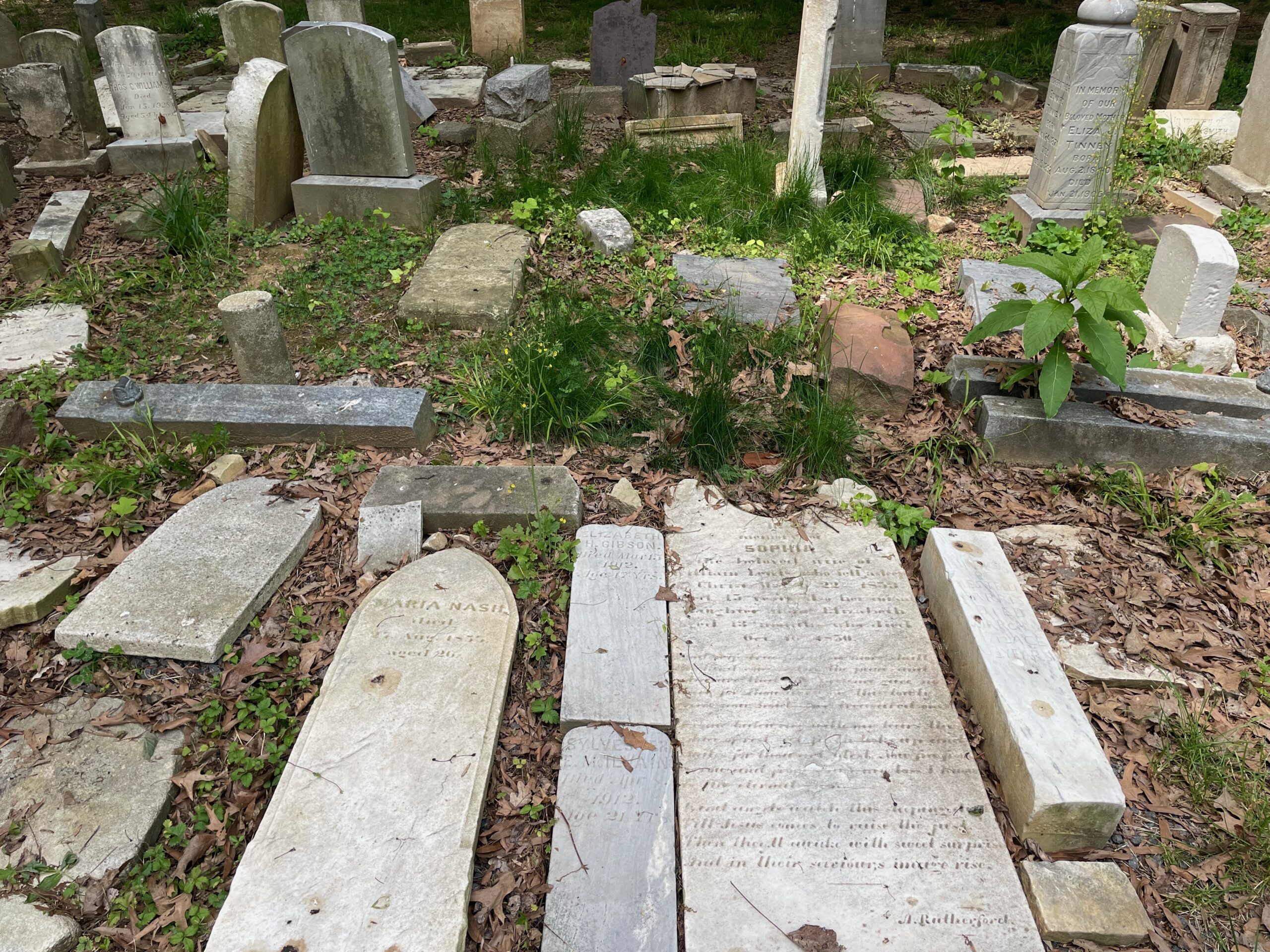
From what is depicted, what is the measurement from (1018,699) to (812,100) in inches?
178

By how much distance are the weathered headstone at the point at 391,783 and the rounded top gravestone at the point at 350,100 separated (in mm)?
3534

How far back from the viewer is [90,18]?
9.10 metres

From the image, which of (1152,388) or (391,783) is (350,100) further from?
(1152,388)

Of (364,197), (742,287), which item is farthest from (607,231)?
(364,197)

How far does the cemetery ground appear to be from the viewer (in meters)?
2.34

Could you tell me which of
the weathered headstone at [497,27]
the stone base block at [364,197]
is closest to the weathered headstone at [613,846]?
the stone base block at [364,197]

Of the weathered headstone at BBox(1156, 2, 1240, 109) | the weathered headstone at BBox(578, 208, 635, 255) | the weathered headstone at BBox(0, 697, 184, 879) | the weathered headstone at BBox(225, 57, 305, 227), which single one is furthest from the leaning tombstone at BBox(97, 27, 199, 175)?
the weathered headstone at BBox(1156, 2, 1240, 109)

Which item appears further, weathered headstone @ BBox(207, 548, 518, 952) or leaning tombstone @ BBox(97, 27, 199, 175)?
leaning tombstone @ BBox(97, 27, 199, 175)

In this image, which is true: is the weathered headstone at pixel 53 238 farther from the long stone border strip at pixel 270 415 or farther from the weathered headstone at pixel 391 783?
the weathered headstone at pixel 391 783

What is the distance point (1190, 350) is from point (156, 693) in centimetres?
479

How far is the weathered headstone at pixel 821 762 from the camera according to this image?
6.92 ft

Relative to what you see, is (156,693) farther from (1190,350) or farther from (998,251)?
(998,251)

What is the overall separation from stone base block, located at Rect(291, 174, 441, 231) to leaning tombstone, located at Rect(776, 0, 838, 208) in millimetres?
2455

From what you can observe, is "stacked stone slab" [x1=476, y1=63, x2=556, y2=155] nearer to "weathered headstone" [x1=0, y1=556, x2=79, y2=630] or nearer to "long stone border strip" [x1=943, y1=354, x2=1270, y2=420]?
"long stone border strip" [x1=943, y1=354, x2=1270, y2=420]
